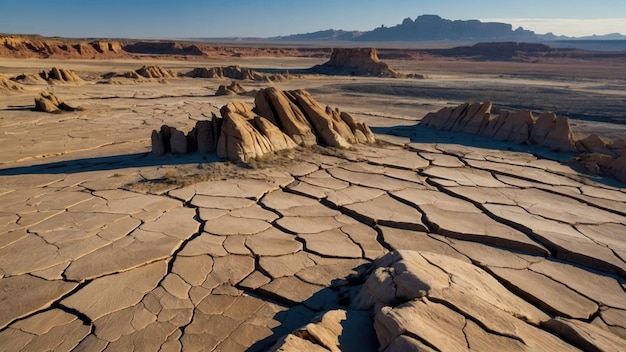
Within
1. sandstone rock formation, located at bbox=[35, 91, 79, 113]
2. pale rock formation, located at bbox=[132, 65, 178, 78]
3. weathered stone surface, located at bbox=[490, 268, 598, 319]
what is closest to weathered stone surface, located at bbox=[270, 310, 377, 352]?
weathered stone surface, located at bbox=[490, 268, 598, 319]

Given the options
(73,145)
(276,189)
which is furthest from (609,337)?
(73,145)

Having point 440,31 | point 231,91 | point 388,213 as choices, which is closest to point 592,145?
point 388,213

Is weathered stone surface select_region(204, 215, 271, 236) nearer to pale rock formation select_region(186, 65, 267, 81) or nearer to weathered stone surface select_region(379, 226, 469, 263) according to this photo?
weathered stone surface select_region(379, 226, 469, 263)

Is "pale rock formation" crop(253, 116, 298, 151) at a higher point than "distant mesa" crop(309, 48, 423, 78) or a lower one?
lower

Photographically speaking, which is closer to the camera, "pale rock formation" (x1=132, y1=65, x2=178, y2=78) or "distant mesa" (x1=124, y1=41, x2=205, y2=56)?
"pale rock formation" (x1=132, y1=65, x2=178, y2=78)

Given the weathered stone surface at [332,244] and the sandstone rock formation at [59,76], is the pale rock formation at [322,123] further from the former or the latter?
the sandstone rock formation at [59,76]

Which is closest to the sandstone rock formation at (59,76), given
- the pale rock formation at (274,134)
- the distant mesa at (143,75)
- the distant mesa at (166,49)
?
the distant mesa at (143,75)
